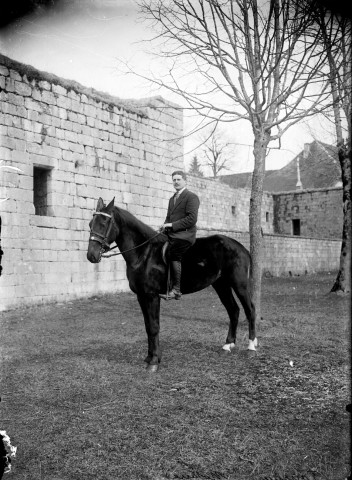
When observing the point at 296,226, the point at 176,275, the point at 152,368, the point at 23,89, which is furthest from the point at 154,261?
the point at 296,226

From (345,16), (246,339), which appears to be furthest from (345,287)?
(345,16)

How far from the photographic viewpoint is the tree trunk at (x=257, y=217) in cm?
790

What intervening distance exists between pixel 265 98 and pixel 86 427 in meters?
5.94

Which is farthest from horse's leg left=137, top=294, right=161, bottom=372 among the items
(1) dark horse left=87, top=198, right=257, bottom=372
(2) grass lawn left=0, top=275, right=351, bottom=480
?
(2) grass lawn left=0, top=275, right=351, bottom=480

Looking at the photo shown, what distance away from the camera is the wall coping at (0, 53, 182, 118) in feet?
34.3

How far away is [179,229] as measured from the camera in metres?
5.54

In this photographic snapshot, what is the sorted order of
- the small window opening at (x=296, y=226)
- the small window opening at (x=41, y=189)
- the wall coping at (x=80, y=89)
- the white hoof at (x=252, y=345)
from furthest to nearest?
the small window opening at (x=296, y=226) < the small window opening at (x=41, y=189) < the wall coping at (x=80, y=89) < the white hoof at (x=252, y=345)

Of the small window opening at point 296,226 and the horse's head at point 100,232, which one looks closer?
the horse's head at point 100,232

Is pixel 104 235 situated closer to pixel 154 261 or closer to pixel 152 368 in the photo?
pixel 154 261

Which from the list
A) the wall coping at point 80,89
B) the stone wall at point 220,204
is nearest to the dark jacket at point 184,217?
the wall coping at point 80,89

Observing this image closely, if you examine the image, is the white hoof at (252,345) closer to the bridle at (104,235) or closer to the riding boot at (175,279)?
the riding boot at (175,279)

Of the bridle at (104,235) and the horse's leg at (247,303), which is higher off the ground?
the bridle at (104,235)

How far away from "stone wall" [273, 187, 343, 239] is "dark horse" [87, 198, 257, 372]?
90.5 ft

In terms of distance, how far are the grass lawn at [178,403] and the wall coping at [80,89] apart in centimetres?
487
